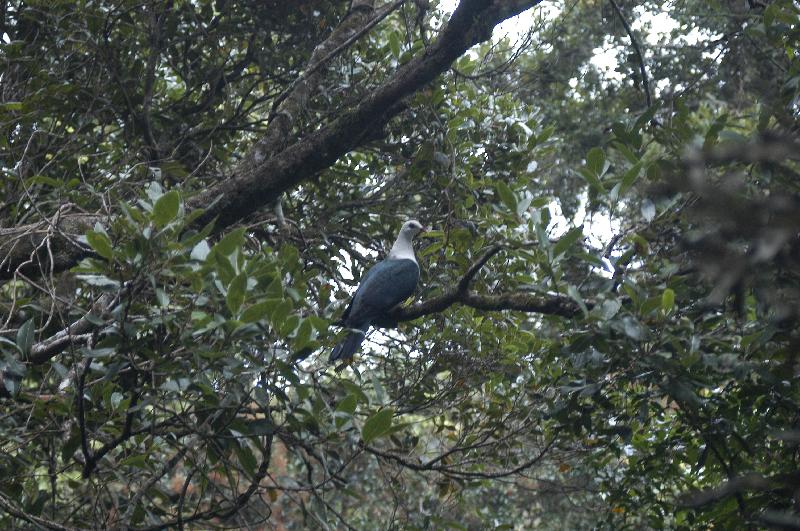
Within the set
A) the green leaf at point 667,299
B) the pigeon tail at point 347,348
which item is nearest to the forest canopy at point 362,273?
the green leaf at point 667,299

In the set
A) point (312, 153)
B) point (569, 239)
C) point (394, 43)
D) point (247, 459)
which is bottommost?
point (247, 459)

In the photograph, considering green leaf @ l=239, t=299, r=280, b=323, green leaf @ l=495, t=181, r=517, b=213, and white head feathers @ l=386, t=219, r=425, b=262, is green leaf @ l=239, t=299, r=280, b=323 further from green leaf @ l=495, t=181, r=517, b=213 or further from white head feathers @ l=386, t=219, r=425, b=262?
white head feathers @ l=386, t=219, r=425, b=262

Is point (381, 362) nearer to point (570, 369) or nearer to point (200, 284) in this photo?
point (570, 369)

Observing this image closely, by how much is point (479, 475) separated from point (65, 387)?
5.74 feet

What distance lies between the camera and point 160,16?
5449 mm

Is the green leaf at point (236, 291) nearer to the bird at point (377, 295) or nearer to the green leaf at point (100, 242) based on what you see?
the green leaf at point (100, 242)

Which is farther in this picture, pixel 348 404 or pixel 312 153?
pixel 312 153

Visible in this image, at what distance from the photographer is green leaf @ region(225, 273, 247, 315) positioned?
277 centimetres

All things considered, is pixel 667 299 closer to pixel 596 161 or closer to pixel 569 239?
pixel 569 239

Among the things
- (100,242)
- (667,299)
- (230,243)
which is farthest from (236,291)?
(667,299)

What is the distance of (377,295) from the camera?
4754mm

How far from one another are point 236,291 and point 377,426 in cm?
77

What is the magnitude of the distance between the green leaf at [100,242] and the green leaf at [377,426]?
1053 millimetres

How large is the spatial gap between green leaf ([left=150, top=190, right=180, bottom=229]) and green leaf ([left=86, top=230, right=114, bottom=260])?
17 centimetres
